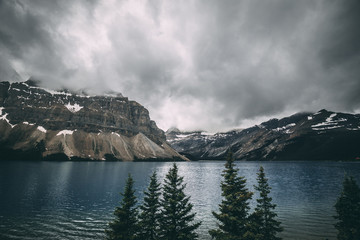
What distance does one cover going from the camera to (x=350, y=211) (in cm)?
2248

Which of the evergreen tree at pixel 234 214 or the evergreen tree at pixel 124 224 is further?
the evergreen tree at pixel 234 214

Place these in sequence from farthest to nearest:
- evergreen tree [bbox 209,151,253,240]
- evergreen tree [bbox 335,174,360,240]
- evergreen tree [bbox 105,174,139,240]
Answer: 1. evergreen tree [bbox 335,174,360,240]
2. evergreen tree [bbox 209,151,253,240]
3. evergreen tree [bbox 105,174,139,240]

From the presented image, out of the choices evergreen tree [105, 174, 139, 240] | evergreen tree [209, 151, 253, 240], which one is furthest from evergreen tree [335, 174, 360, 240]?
evergreen tree [105, 174, 139, 240]

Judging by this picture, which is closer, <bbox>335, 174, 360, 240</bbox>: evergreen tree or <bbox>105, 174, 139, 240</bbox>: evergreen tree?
<bbox>105, 174, 139, 240</bbox>: evergreen tree

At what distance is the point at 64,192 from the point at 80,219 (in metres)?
29.0

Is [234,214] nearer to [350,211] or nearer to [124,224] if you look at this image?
[124,224]

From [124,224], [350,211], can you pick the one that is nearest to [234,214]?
[124,224]

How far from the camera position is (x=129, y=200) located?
64.5 feet

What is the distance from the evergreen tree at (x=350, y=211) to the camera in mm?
21797

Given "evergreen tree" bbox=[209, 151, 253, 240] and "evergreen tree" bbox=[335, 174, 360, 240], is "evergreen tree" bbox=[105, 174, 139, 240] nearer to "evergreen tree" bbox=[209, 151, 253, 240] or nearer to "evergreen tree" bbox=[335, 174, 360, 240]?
"evergreen tree" bbox=[209, 151, 253, 240]

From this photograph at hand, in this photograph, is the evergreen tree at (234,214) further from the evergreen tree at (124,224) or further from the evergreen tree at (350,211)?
the evergreen tree at (350,211)

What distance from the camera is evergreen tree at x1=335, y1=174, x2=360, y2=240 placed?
858 inches

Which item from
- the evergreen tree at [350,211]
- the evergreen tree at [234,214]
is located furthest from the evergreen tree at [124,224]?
the evergreen tree at [350,211]

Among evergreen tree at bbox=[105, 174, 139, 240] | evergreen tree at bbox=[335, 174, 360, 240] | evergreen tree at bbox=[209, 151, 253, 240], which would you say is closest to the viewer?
evergreen tree at bbox=[105, 174, 139, 240]
